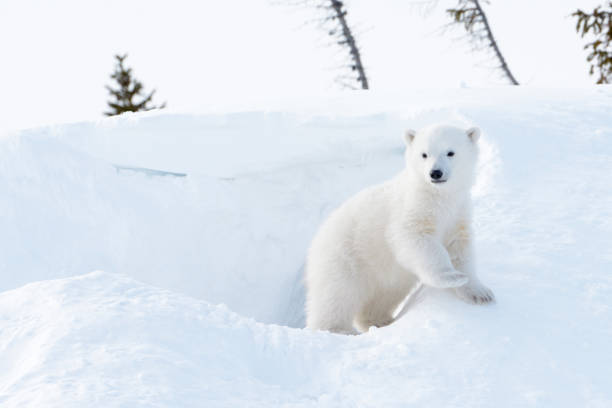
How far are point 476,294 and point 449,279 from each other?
18 cm

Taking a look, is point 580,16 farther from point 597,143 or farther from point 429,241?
point 429,241

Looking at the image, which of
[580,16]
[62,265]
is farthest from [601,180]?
[580,16]

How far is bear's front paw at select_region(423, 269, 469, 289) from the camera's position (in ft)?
9.47

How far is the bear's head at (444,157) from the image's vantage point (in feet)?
9.92

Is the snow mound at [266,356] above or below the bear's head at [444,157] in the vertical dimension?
below

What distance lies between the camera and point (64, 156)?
5645 millimetres

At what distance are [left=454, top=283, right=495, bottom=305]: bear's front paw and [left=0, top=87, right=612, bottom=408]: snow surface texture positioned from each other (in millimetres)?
48

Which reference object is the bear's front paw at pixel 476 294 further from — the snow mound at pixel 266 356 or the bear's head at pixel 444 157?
the bear's head at pixel 444 157

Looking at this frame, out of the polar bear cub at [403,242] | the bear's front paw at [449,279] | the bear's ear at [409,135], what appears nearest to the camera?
the bear's front paw at [449,279]

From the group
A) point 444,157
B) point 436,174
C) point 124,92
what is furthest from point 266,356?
point 124,92

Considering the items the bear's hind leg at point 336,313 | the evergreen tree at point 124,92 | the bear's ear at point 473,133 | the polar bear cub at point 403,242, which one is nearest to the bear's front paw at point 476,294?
the polar bear cub at point 403,242

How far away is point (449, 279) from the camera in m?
2.89

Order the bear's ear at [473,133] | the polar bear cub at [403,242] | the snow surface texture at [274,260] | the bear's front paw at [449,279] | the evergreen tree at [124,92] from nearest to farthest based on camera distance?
1. the snow surface texture at [274,260]
2. the bear's front paw at [449,279]
3. the polar bear cub at [403,242]
4. the bear's ear at [473,133]
5. the evergreen tree at [124,92]

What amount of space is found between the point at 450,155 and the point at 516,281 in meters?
0.79
